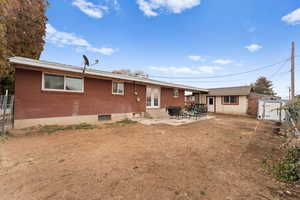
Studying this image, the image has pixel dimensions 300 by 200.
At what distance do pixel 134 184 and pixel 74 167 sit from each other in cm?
149

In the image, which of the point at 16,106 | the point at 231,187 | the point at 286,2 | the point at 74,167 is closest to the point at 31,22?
the point at 16,106

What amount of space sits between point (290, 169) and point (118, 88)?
8979 millimetres

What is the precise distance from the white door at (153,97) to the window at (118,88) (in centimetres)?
264

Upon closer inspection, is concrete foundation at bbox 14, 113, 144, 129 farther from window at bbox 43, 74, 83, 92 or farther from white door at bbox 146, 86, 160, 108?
white door at bbox 146, 86, 160, 108

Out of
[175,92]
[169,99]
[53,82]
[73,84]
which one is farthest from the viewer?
[175,92]

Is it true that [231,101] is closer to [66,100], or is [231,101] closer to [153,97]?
[153,97]

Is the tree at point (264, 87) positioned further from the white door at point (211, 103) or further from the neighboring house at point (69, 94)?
the neighboring house at point (69, 94)

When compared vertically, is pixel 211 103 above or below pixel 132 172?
above

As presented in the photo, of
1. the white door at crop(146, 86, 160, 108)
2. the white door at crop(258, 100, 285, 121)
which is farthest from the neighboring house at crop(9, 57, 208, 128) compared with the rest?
the white door at crop(258, 100, 285, 121)

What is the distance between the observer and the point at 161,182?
7.69 feet

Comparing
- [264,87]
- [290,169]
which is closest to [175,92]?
[290,169]

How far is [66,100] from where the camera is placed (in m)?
7.24

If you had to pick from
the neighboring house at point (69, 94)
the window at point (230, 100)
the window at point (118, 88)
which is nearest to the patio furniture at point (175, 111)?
the neighboring house at point (69, 94)

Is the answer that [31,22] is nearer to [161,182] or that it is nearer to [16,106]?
[16,106]
